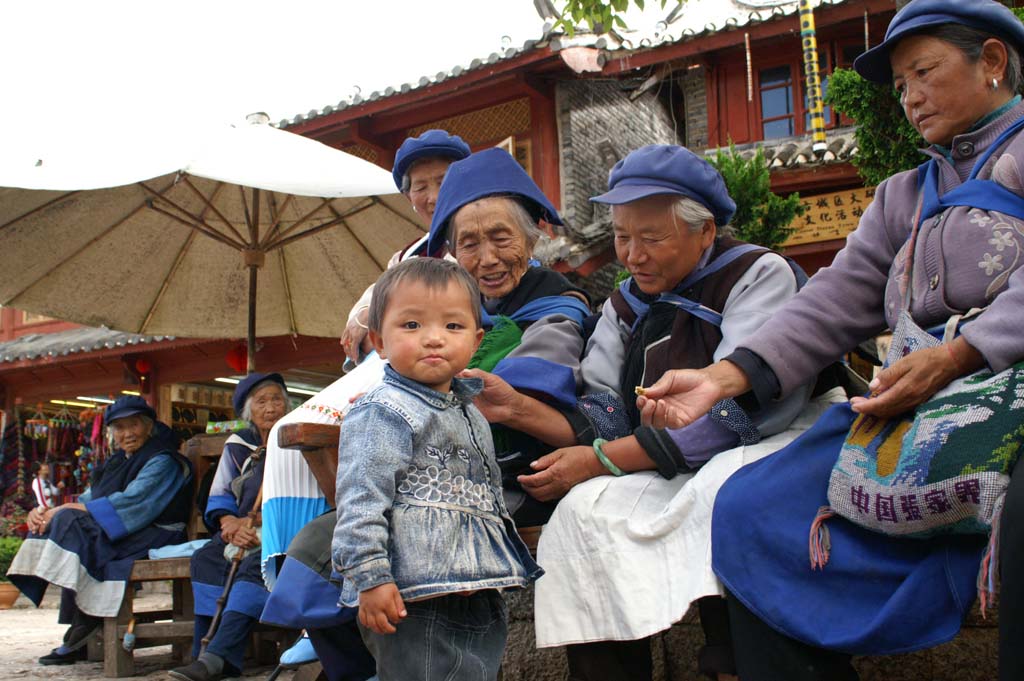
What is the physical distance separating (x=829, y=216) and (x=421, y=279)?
9.08 meters

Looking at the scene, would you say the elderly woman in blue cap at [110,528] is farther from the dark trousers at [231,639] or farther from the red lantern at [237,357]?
the red lantern at [237,357]

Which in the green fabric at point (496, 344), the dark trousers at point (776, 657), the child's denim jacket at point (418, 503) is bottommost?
the dark trousers at point (776, 657)

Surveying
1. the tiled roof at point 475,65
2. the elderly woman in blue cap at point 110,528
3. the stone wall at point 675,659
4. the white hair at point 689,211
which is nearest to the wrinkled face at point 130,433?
the elderly woman in blue cap at point 110,528

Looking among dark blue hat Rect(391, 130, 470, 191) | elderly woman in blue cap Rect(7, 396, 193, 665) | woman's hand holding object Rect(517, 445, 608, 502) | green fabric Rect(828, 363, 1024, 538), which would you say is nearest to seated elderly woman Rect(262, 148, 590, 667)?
woman's hand holding object Rect(517, 445, 608, 502)

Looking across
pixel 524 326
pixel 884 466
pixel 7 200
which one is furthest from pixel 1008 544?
pixel 7 200

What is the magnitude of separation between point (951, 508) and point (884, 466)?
0.48 ft

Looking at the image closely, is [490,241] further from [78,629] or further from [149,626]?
[78,629]

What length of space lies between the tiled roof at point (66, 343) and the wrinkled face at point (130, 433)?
18.3 feet

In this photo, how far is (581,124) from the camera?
39.4ft

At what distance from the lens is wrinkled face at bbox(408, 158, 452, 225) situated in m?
3.36

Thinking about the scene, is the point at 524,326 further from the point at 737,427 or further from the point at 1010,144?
the point at 1010,144

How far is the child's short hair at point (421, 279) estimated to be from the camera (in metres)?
2.00

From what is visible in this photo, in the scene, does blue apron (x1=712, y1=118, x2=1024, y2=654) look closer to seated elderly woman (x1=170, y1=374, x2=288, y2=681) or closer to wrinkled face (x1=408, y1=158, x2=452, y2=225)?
wrinkled face (x1=408, y1=158, x2=452, y2=225)

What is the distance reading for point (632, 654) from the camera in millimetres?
2139
